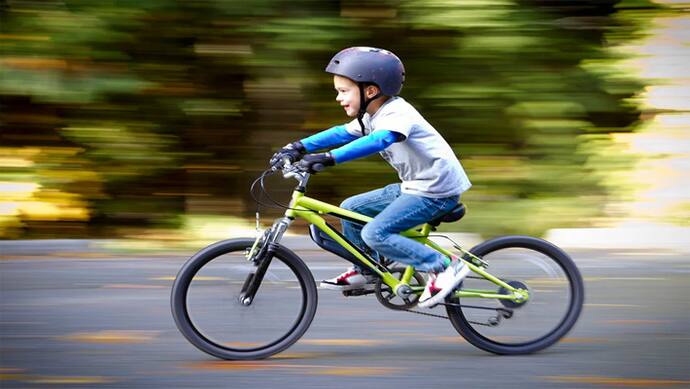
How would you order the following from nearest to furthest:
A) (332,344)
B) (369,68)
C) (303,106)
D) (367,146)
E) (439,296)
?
(367,146)
(369,68)
(439,296)
(332,344)
(303,106)

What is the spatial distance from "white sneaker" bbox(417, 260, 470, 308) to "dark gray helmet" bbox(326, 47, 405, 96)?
92 cm

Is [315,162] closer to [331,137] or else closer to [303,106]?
[331,137]

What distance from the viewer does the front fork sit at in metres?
4.53

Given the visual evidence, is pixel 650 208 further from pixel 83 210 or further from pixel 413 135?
pixel 83 210

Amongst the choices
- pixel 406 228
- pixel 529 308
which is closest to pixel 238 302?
pixel 406 228

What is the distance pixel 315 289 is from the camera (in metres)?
4.62

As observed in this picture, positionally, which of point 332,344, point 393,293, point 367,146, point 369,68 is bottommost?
point 332,344

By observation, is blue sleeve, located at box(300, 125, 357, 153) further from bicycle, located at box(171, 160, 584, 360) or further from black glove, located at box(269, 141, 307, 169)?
bicycle, located at box(171, 160, 584, 360)

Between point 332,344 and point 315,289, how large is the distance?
1.51ft

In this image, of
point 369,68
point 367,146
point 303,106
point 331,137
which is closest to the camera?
point 367,146

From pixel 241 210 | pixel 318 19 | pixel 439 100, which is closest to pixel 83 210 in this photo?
pixel 241 210

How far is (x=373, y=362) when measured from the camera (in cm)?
462

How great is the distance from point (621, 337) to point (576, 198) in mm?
2857

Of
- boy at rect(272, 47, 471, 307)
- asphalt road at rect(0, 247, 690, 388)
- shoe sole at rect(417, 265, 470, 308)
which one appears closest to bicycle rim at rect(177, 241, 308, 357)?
asphalt road at rect(0, 247, 690, 388)
